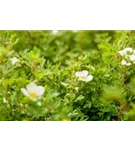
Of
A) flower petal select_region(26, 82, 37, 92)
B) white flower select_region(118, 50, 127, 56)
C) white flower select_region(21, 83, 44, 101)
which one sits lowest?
white flower select_region(21, 83, 44, 101)

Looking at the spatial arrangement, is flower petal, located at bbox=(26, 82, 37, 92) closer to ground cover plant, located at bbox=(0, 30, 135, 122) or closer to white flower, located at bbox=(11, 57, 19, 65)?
ground cover plant, located at bbox=(0, 30, 135, 122)

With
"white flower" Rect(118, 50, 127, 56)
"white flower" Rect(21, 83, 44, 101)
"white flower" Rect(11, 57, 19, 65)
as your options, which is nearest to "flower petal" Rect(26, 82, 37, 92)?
"white flower" Rect(21, 83, 44, 101)

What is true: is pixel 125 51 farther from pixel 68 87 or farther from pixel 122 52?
pixel 68 87

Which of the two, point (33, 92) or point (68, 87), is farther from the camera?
point (68, 87)

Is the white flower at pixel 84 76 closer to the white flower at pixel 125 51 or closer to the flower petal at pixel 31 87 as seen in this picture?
the white flower at pixel 125 51

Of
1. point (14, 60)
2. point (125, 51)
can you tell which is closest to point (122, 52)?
point (125, 51)
